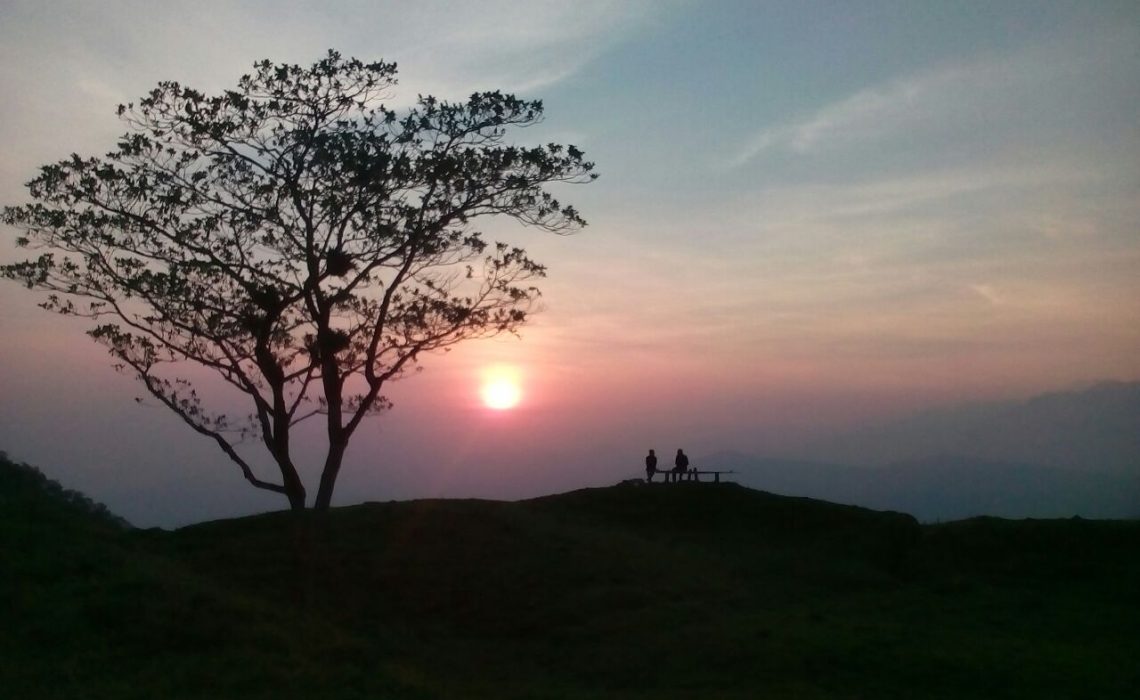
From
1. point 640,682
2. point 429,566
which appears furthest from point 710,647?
point 429,566

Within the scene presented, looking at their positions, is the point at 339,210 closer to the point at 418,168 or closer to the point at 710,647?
the point at 418,168

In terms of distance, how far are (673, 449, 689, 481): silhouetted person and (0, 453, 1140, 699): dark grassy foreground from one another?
337cm

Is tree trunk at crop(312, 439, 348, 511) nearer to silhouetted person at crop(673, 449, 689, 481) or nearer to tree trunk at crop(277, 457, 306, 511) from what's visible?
tree trunk at crop(277, 457, 306, 511)

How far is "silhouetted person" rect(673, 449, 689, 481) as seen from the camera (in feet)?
131

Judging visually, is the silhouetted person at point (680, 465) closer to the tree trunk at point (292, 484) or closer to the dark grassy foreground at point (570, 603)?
the dark grassy foreground at point (570, 603)

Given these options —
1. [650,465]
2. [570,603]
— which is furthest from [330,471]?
[650,465]

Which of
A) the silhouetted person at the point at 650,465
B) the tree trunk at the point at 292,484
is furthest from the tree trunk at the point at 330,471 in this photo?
the silhouetted person at the point at 650,465

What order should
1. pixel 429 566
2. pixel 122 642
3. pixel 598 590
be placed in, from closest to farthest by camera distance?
1. pixel 122 642
2. pixel 598 590
3. pixel 429 566

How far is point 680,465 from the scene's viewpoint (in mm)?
41000

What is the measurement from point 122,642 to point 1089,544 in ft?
81.1

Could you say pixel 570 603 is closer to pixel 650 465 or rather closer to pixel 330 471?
pixel 330 471

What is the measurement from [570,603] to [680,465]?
55.7 ft

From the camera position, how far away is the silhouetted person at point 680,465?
40.0m

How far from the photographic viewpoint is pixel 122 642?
1764 centimetres
